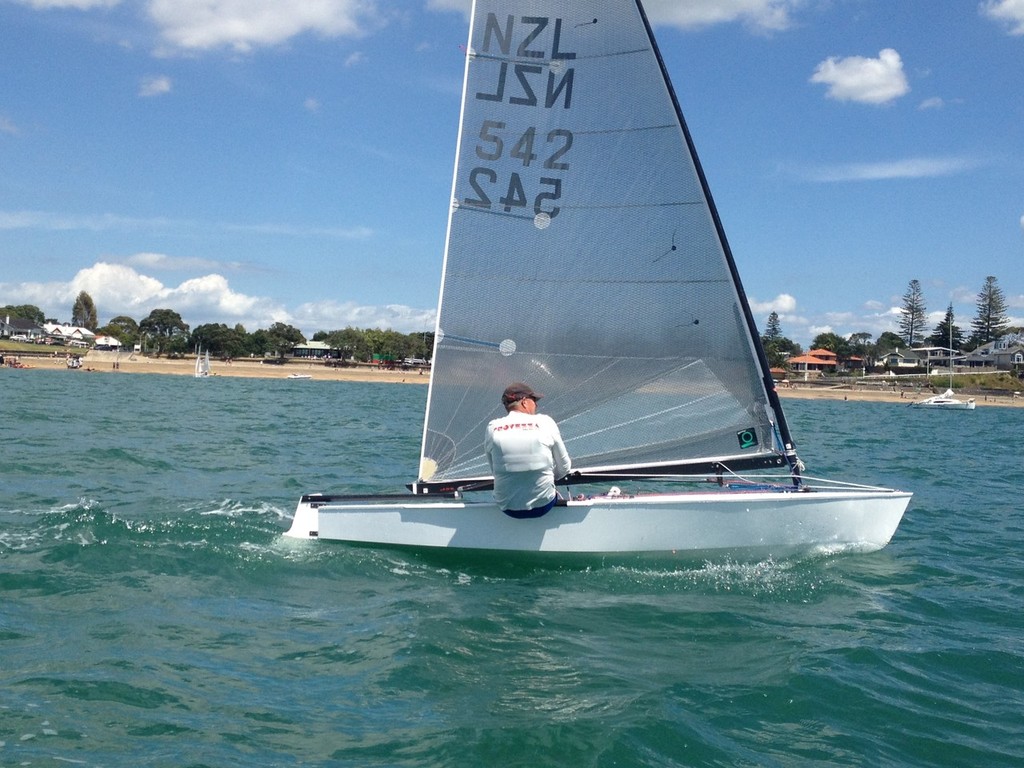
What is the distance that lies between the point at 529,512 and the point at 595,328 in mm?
1799

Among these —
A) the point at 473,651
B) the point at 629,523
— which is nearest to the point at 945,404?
the point at 629,523

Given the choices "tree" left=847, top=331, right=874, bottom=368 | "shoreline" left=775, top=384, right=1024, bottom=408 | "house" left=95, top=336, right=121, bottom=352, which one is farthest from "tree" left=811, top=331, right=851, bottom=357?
"house" left=95, top=336, right=121, bottom=352

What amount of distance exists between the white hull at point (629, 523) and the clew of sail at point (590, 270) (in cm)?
61

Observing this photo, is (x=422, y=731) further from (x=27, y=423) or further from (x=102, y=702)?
(x=27, y=423)

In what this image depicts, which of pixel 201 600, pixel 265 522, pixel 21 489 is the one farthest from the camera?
pixel 21 489

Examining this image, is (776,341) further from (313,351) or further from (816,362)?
(313,351)

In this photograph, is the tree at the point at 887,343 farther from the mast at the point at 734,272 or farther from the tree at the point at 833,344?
the mast at the point at 734,272

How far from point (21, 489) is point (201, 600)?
218 inches

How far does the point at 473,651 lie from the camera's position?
5.58 metres

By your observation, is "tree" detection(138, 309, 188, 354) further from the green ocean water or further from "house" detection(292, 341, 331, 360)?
the green ocean water

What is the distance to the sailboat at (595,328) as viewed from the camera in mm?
7473

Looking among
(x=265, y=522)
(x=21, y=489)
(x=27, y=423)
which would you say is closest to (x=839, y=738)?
(x=265, y=522)

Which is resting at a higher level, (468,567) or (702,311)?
(702,311)

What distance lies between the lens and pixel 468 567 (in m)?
7.50
